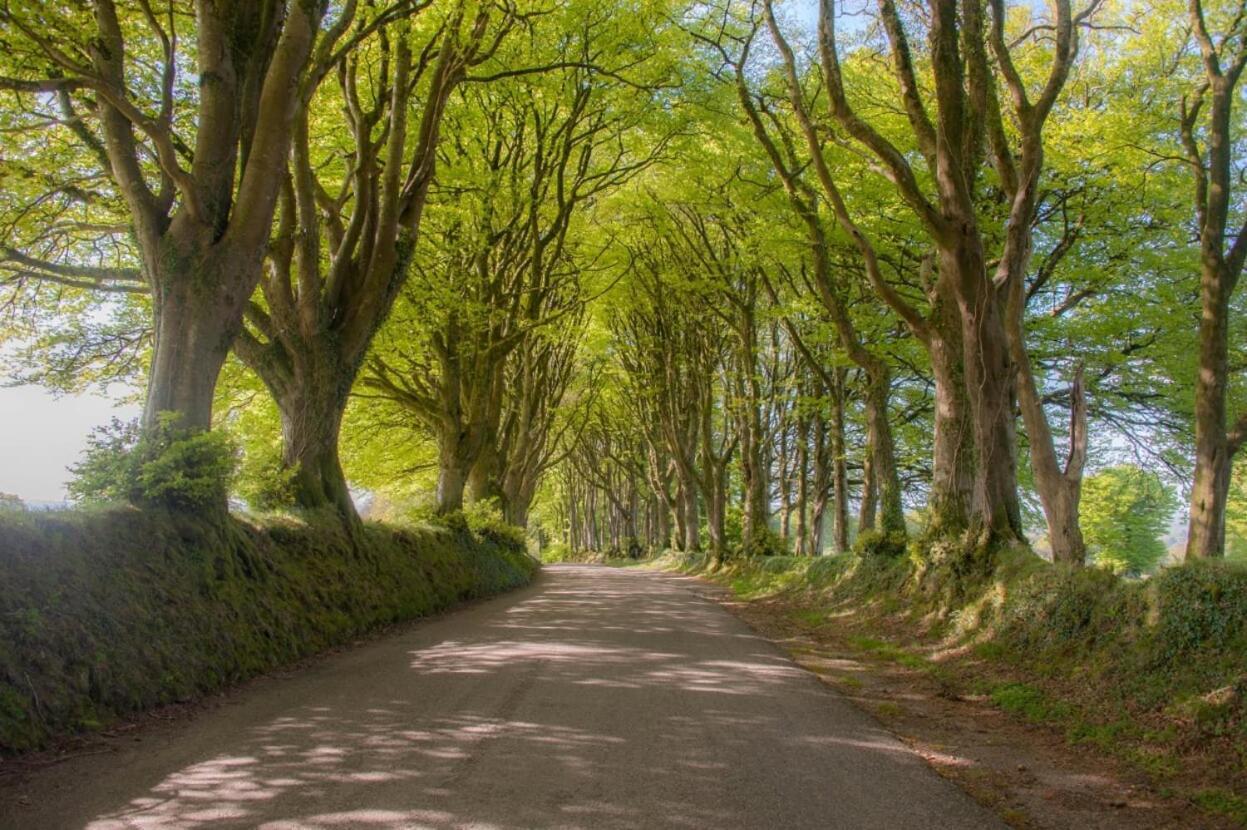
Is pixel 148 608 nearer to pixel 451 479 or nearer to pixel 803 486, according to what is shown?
pixel 451 479

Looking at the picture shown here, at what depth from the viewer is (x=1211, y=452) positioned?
11.0m

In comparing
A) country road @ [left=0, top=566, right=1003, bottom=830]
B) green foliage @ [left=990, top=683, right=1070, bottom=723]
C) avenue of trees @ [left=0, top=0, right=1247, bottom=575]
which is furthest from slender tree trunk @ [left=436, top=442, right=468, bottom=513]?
green foliage @ [left=990, top=683, right=1070, bottom=723]

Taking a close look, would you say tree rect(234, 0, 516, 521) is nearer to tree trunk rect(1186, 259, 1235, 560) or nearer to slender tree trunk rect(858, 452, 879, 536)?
tree trunk rect(1186, 259, 1235, 560)

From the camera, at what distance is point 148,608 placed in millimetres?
6512

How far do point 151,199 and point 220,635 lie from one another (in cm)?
466

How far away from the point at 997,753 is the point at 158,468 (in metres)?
7.28

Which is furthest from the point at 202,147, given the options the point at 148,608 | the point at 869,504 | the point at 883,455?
the point at 869,504

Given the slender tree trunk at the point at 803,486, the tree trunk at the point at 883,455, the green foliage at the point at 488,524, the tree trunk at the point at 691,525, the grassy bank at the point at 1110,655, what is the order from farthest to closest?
the tree trunk at the point at 691,525 → the slender tree trunk at the point at 803,486 → the green foliage at the point at 488,524 → the tree trunk at the point at 883,455 → the grassy bank at the point at 1110,655

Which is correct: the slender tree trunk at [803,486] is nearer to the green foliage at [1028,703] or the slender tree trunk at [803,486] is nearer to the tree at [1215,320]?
the tree at [1215,320]

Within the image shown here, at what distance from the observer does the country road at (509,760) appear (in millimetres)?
3973

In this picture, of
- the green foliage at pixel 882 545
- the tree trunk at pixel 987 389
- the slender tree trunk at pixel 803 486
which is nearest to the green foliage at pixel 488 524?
the green foliage at pixel 882 545

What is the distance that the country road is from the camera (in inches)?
156

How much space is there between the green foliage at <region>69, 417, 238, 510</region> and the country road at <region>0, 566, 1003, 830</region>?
77.9 inches

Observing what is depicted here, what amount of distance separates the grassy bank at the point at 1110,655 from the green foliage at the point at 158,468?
7280 millimetres
